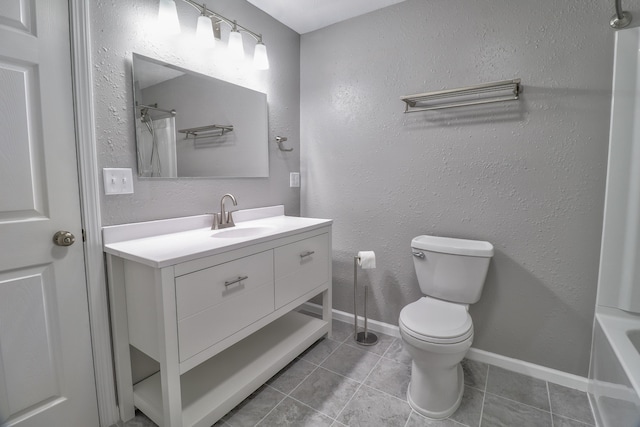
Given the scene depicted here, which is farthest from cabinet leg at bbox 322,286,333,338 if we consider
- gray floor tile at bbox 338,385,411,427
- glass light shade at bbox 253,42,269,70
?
glass light shade at bbox 253,42,269,70

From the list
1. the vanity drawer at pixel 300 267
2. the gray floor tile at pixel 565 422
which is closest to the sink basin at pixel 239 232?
the vanity drawer at pixel 300 267

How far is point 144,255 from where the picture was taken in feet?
3.90

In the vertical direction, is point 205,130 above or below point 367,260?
above

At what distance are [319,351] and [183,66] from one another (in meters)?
1.86

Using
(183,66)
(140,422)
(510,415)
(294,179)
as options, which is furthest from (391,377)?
(183,66)

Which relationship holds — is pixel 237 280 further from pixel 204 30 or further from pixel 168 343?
pixel 204 30

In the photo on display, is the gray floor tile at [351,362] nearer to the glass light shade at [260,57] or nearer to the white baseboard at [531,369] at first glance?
the white baseboard at [531,369]

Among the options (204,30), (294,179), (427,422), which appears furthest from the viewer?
(294,179)

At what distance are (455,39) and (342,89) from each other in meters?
0.78

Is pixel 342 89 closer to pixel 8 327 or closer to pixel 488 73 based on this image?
pixel 488 73

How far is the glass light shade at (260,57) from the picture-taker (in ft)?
6.56

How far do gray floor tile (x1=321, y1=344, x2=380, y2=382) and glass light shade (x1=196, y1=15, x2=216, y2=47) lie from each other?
195cm

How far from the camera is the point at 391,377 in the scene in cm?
175

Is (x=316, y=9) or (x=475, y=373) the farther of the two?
(x=316, y=9)
